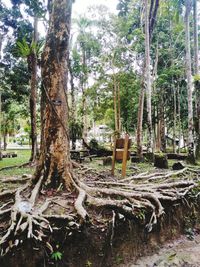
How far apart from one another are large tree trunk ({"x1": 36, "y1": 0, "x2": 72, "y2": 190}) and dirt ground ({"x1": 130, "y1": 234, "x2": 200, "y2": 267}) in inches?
79.9

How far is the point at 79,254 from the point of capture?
3982 mm

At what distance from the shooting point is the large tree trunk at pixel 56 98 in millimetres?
5324

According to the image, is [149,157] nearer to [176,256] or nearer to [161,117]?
[176,256]

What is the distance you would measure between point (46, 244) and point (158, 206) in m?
2.25

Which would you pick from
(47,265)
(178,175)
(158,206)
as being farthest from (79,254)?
(178,175)

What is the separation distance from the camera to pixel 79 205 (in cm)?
424

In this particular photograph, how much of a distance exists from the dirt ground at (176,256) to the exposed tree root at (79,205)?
0.55 m

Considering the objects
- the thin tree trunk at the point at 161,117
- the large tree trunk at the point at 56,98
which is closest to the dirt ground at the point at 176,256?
the large tree trunk at the point at 56,98

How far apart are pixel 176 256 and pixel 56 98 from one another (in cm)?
373

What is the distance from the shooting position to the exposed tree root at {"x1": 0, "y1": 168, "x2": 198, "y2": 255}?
3574mm

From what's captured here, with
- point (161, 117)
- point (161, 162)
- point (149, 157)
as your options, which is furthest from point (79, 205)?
point (161, 117)

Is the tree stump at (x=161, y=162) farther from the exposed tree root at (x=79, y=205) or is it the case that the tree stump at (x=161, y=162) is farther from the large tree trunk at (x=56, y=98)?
the large tree trunk at (x=56, y=98)

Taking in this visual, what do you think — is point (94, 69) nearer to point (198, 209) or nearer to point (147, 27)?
point (147, 27)

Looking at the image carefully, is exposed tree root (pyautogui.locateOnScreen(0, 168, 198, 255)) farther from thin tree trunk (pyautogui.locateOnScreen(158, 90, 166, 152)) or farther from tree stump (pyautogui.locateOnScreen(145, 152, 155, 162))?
thin tree trunk (pyautogui.locateOnScreen(158, 90, 166, 152))
